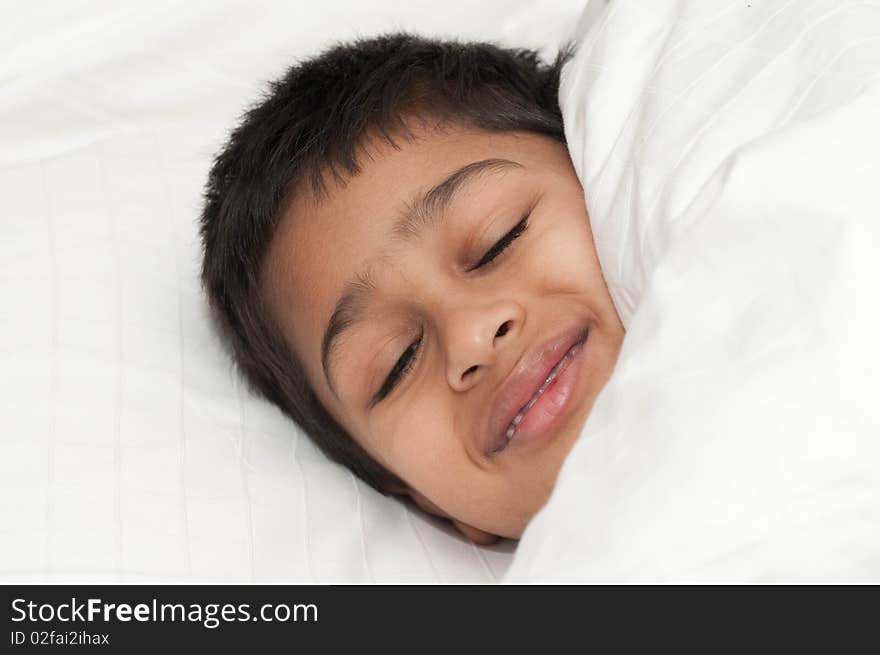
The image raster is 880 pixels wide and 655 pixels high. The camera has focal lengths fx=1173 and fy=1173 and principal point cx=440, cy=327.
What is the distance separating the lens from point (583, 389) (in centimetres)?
109

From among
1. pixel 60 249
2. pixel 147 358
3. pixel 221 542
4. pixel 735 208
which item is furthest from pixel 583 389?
pixel 60 249

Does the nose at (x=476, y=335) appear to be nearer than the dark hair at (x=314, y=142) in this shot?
→ Yes

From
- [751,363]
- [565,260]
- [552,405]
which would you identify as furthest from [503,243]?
[751,363]

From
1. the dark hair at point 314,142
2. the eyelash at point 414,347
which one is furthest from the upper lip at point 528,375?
the dark hair at point 314,142

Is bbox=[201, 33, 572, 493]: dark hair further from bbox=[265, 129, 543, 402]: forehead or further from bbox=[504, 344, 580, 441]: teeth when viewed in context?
bbox=[504, 344, 580, 441]: teeth

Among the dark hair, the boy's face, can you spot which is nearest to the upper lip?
the boy's face

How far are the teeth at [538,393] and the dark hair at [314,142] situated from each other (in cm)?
23

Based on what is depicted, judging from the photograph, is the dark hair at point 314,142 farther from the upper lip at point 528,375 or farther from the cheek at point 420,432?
the upper lip at point 528,375

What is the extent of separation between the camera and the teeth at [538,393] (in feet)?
3.58

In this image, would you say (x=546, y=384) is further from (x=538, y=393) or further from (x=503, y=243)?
(x=503, y=243)

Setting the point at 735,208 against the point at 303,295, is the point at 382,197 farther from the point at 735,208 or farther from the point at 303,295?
the point at 735,208

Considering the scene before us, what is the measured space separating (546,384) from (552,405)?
2cm

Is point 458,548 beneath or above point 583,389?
beneath

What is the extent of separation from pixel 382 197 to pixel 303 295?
0.14m
